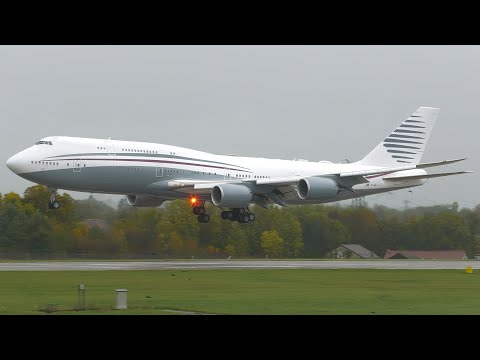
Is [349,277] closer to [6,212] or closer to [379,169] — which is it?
[379,169]

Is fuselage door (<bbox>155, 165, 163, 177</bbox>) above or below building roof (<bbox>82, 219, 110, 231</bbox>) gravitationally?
above

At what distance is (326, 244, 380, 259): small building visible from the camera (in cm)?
6384

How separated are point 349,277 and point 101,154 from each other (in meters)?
18.9

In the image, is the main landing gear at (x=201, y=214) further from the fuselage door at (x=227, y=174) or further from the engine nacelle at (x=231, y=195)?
the engine nacelle at (x=231, y=195)

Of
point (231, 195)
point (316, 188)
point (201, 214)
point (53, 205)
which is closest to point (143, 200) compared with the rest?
point (201, 214)

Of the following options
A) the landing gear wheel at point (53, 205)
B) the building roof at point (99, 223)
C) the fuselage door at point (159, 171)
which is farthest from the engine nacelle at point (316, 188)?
the landing gear wheel at point (53, 205)

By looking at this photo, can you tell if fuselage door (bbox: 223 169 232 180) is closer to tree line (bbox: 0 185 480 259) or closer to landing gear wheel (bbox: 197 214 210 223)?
landing gear wheel (bbox: 197 214 210 223)

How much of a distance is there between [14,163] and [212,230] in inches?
594

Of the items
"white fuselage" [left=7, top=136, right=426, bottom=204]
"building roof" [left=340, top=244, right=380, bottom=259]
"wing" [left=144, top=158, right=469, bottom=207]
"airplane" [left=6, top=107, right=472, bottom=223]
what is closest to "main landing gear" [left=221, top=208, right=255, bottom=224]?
"airplane" [left=6, top=107, right=472, bottom=223]

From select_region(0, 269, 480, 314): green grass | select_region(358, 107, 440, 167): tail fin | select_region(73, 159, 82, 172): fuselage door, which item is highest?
select_region(358, 107, 440, 167): tail fin

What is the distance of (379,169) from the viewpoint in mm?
59500
